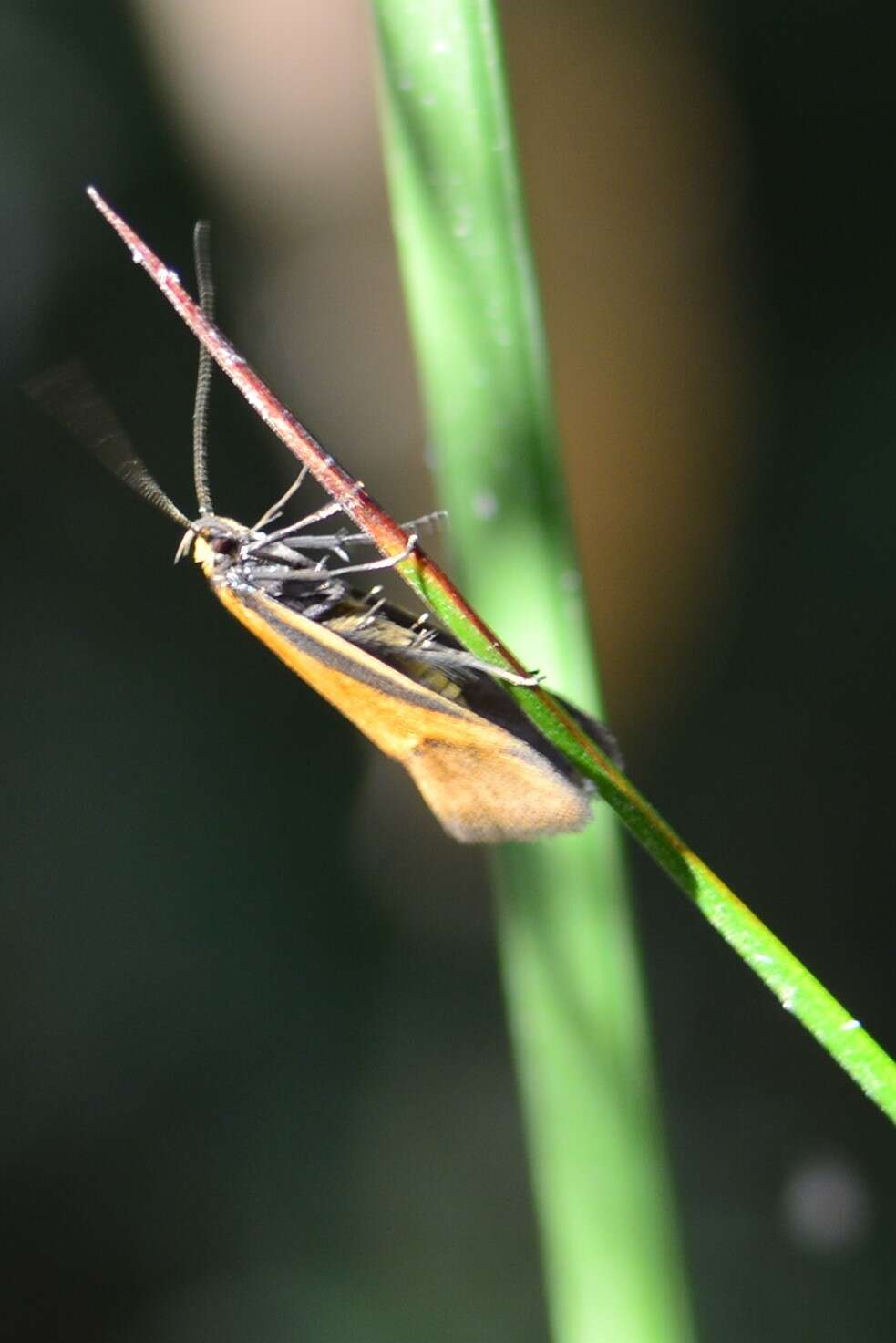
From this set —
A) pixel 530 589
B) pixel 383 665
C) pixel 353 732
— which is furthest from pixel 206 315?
pixel 353 732

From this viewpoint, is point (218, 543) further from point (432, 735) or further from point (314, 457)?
point (314, 457)

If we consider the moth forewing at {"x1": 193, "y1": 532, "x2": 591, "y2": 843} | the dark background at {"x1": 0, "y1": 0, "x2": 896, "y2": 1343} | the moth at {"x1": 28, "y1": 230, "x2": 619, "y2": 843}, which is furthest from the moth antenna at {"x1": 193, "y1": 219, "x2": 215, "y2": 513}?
the dark background at {"x1": 0, "y1": 0, "x2": 896, "y2": 1343}

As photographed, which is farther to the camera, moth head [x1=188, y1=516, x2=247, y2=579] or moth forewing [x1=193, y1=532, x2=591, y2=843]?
moth head [x1=188, y1=516, x2=247, y2=579]

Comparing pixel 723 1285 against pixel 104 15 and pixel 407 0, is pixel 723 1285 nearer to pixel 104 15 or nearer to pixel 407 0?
pixel 407 0

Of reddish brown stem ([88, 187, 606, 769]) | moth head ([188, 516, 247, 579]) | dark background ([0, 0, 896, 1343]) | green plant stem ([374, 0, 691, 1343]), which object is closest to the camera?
reddish brown stem ([88, 187, 606, 769])

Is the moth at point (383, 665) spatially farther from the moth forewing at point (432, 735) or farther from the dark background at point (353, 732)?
the dark background at point (353, 732)

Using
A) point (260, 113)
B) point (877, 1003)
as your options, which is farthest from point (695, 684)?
point (260, 113)

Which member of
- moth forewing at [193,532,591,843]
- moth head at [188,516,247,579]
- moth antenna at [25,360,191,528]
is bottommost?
moth forewing at [193,532,591,843]

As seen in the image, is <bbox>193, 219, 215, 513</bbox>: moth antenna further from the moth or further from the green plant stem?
the green plant stem
